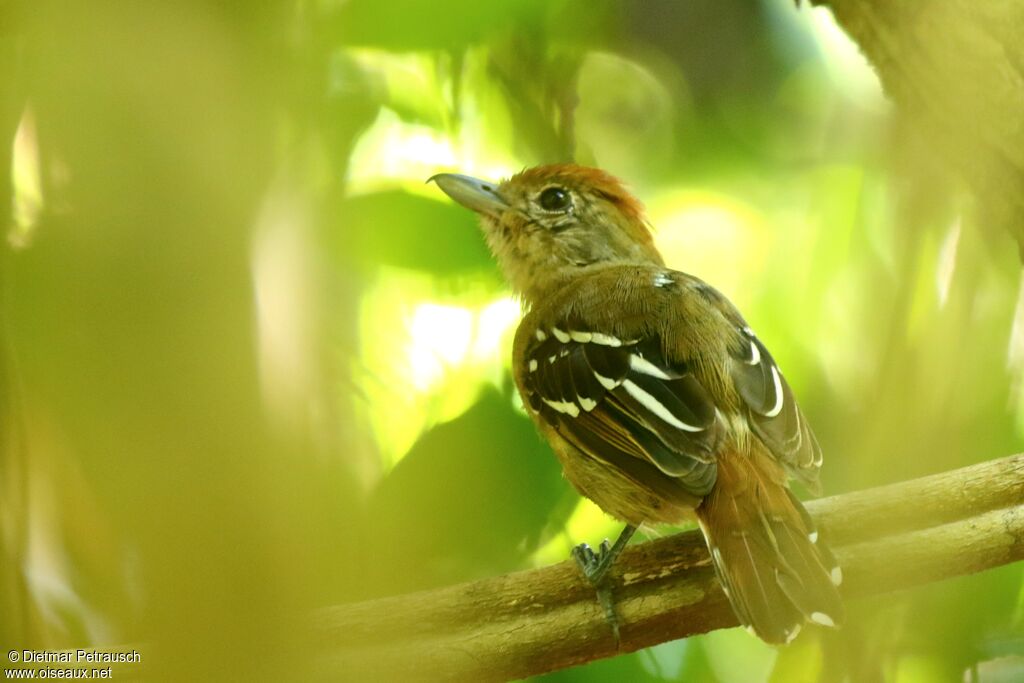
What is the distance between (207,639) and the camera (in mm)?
1071

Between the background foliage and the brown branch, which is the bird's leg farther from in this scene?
the background foliage

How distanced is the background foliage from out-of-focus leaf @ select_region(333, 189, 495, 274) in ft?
0.03

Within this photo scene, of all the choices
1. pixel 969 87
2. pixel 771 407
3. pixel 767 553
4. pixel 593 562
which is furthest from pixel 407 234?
pixel 969 87

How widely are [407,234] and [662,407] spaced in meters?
0.81

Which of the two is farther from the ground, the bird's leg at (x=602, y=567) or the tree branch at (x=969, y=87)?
the tree branch at (x=969, y=87)

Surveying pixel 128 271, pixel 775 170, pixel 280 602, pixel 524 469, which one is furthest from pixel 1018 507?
pixel 128 271

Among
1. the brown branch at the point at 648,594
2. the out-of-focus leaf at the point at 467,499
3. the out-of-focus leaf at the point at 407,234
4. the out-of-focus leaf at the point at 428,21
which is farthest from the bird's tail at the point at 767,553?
the out-of-focus leaf at the point at 428,21

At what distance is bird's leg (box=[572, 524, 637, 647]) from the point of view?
2199 mm

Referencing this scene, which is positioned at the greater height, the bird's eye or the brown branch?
the bird's eye

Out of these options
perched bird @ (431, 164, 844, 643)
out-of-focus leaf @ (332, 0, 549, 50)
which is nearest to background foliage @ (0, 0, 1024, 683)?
out-of-focus leaf @ (332, 0, 549, 50)

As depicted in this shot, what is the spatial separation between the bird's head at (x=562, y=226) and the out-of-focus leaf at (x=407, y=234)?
0.55 meters

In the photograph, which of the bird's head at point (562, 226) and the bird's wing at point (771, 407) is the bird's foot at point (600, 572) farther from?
the bird's head at point (562, 226)

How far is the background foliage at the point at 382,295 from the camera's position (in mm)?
1086

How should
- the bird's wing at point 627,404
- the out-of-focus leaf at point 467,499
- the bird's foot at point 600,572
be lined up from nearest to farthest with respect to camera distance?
the out-of-focus leaf at point 467,499 → the bird's foot at point 600,572 → the bird's wing at point 627,404
